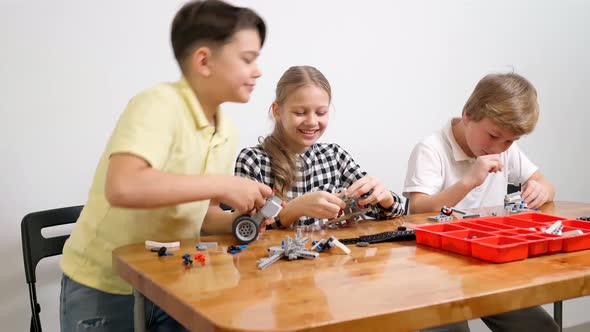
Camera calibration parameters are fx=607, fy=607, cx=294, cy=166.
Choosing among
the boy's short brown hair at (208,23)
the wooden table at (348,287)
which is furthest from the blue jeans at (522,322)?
the boy's short brown hair at (208,23)

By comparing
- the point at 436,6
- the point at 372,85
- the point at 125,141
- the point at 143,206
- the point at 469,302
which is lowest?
the point at 469,302

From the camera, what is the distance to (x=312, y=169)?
2.00 metres

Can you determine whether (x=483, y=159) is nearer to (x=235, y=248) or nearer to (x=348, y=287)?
(x=235, y=248)

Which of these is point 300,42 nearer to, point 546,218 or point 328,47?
point 328,47

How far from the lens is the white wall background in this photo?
6.55 feet

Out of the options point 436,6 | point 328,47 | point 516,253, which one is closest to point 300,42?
point 328,47

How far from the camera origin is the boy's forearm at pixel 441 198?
1.88 metres

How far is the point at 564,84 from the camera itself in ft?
10.7

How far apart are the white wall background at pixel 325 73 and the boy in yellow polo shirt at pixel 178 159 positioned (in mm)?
726

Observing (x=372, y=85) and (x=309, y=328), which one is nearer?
(x=309, y=328)

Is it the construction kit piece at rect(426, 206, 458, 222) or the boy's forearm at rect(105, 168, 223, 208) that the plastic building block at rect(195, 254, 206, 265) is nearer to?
the boy's forearm at rect(105, 168, 223, 208)

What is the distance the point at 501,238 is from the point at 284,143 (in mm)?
897

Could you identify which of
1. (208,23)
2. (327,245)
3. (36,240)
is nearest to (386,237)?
(327,245)

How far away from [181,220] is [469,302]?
737 mm
